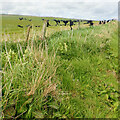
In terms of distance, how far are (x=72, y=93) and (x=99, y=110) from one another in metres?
0.82

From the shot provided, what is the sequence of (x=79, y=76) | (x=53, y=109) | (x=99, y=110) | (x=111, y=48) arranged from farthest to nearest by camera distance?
(x=111, y=48) < (x=79, y=76) < (x=99, y=110) < (x=53, y=109)

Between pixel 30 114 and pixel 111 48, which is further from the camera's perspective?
pixel 111 48

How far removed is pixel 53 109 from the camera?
9.07 feet

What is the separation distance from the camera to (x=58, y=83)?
3.40 metres

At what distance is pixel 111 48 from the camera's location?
5.82m

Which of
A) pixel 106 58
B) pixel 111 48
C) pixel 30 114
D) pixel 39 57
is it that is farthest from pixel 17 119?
pixel 111 48

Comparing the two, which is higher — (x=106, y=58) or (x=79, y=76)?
(x=106, y=58)

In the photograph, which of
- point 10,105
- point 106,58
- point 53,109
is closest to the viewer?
point 10,105

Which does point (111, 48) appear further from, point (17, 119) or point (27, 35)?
point (17, 119)

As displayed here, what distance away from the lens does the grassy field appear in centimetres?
252

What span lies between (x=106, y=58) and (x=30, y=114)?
403 centimetres

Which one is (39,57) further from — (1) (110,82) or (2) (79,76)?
(1) (110,82)

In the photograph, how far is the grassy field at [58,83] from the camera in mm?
2518

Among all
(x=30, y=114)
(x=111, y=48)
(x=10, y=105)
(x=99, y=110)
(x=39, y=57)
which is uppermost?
(x=111, y=48)
